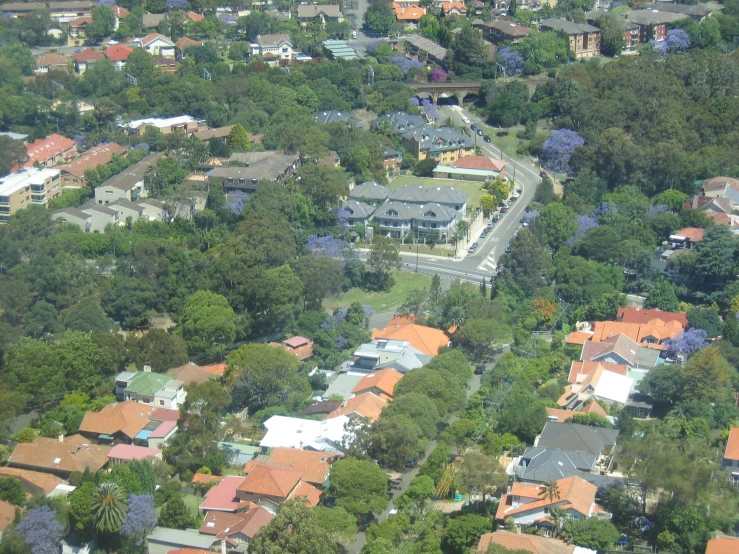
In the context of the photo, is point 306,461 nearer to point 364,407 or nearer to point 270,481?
point 270,481

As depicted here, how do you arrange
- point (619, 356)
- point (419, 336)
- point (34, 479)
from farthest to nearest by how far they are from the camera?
point (419, 336) → point (619, 356) → point (34, 479)

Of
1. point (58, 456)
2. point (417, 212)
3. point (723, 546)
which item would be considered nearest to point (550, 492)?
point (723, 546)

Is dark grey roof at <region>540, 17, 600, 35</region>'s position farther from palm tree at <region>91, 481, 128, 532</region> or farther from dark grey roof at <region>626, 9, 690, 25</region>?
palm tree at <region>91, 481, 128, 532</region>

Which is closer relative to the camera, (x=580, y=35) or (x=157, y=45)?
(x=157, y=45)

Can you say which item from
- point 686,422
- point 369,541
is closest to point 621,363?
point 686,422

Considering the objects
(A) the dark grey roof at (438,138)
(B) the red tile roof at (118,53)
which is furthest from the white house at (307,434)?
(B) the red tile roof at (118,53)

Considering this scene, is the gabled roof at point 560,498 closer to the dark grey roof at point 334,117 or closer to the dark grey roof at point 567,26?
the dark grey roof at point 334,117

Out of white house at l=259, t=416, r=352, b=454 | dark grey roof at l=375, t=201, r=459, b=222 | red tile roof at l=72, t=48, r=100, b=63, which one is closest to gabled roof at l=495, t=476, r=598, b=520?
white house at l=259, t=416, r=352, b=454
